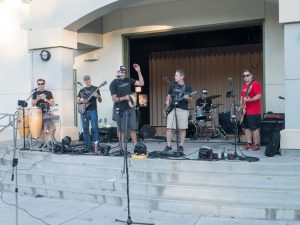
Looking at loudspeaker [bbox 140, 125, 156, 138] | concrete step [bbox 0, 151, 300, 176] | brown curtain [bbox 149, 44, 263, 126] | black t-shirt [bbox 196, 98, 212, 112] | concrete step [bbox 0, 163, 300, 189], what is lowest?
concrete step [bbox 0, 163, 300, 189]

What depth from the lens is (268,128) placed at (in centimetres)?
875

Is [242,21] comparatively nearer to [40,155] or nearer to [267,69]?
[267,69]

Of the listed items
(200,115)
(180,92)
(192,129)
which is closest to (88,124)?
(180,92)

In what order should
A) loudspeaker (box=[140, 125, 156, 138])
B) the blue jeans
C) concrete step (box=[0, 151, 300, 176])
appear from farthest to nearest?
1. loudspeaker (box=[140, 125, 156, 138])
2. the blue jeans
3. concrete step (box=[0, 151, 300, 176])

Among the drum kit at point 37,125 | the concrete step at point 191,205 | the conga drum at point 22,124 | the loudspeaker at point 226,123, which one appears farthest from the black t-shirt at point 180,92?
the loudspeaker at point 226,123

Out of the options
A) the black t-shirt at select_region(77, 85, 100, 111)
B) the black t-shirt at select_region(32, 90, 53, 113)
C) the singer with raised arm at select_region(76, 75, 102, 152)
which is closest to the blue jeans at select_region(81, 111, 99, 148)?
the singer with raised arm at select_region(76, 75, 102, 152)

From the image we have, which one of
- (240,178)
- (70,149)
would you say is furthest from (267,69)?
(70,149)

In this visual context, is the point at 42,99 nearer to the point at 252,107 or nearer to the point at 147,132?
the point at 147,132

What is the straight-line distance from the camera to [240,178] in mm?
6406

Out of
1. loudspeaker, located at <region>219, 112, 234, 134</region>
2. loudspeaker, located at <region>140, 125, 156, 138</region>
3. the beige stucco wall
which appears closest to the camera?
the beige stucco wall

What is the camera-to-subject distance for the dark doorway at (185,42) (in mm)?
13617

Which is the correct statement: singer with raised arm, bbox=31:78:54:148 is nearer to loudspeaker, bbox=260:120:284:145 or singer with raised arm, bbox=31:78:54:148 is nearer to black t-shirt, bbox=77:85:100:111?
black t-shirt, bbox=77:85:100:111

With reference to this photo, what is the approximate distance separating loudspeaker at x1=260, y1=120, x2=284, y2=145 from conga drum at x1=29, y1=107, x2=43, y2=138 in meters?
4.88

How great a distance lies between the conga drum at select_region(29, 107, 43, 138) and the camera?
911cm
